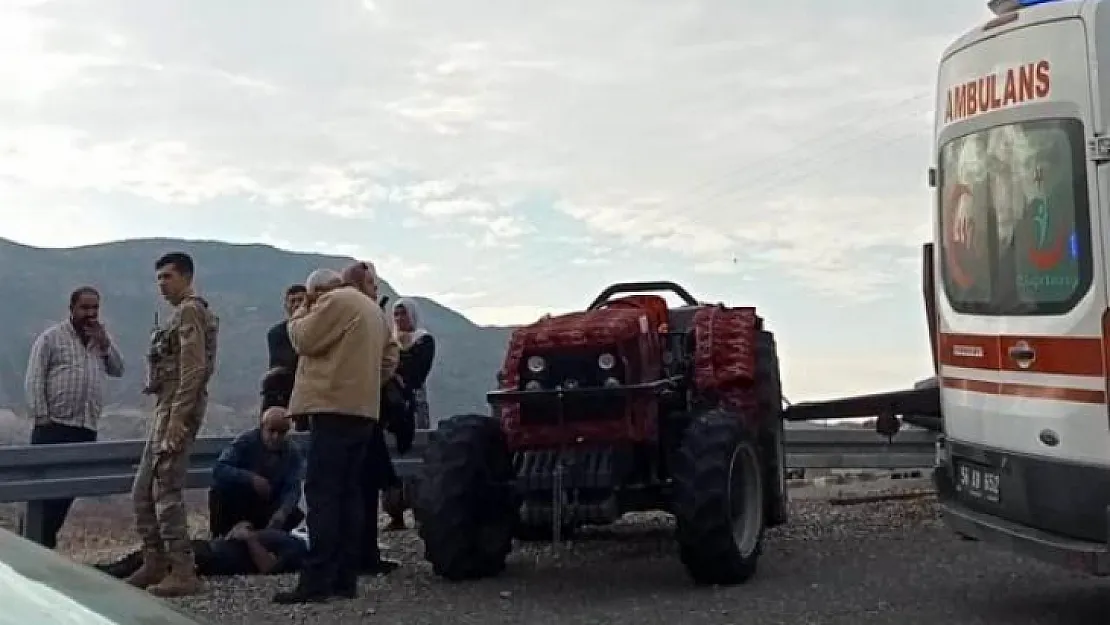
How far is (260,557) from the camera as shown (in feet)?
29.8

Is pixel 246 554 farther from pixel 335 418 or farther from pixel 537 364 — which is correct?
pixel 537 364

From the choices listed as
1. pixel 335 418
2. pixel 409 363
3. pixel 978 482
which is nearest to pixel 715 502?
pixel 978 482

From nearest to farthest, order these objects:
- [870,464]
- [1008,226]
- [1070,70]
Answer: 1. [1070,70]
2. [1008,226]
3. [870,464]

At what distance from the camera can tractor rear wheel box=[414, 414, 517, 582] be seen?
8453 mm

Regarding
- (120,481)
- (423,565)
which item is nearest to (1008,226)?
(423,565)

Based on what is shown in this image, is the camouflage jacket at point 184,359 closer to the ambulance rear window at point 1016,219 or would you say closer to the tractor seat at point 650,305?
the tractor seat at point 650,305

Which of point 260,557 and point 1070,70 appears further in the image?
point 260,557

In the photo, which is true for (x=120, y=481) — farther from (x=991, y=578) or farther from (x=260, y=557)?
(x=991, y=578)

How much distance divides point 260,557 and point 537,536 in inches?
81.0

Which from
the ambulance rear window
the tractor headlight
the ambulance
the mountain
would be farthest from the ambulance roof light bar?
the mountain

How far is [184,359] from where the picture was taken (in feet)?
26.9

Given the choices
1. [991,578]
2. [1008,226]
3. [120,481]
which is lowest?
[991,578]

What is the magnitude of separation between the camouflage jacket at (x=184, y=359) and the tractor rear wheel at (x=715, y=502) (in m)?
2.75

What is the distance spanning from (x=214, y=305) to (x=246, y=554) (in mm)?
5083
